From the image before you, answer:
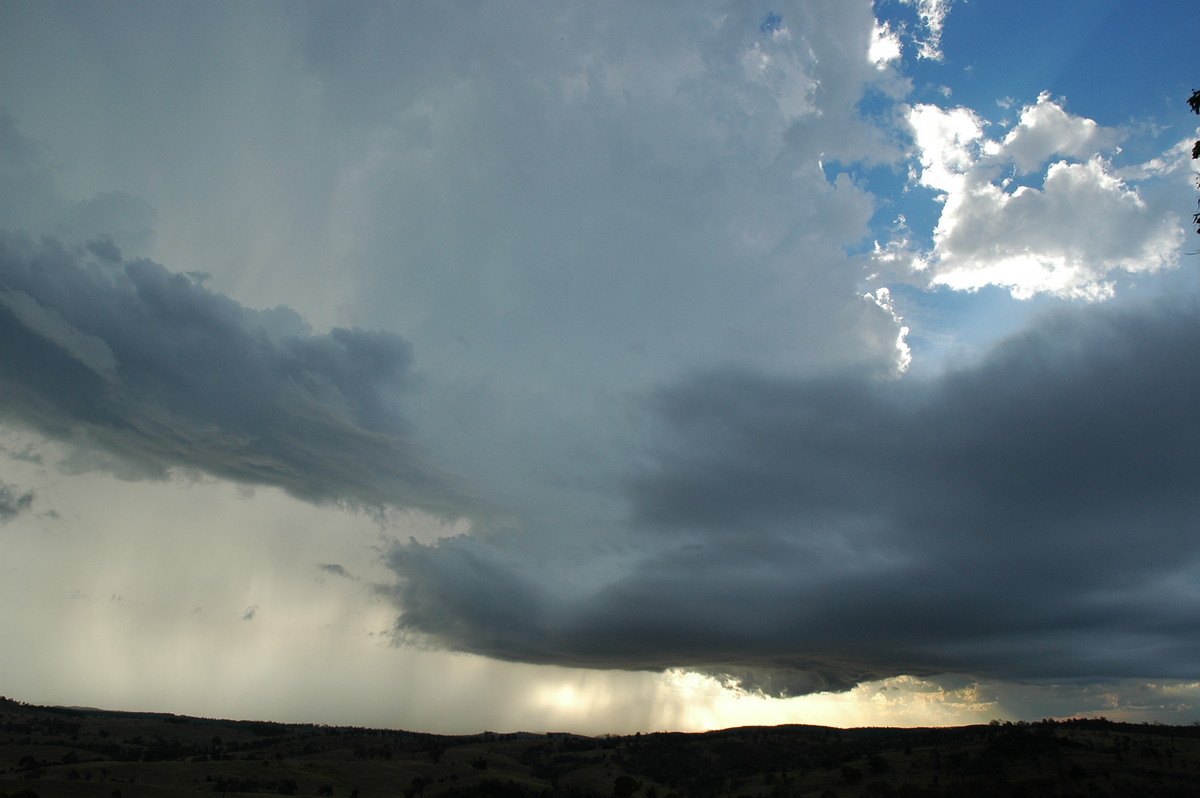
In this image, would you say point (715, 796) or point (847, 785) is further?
point (715, 796)

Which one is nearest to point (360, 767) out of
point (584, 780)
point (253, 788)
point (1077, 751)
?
point (253, 788)

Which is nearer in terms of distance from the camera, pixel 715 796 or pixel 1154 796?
pixel 1154 796

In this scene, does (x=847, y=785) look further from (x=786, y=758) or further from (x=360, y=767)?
(x=360, y=767)

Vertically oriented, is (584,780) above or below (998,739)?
below

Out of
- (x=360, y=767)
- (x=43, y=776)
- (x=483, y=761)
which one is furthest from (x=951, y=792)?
(x=43, y=776)

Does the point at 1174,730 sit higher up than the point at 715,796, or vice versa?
the point at 1174,730

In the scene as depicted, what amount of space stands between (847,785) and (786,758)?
64913 mm

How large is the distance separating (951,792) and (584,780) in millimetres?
84049

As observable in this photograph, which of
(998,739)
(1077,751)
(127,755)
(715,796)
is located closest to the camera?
(1077,751)

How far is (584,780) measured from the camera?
545ft

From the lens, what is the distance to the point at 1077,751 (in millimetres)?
124000

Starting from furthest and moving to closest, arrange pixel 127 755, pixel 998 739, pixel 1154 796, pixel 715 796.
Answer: pixel 127 755
pixel 715 796
pixel 998 739
pixel 1154 796

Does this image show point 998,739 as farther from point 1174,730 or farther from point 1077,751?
point 1174,730

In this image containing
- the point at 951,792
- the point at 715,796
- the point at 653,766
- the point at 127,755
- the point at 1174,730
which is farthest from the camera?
the point at 653,766
